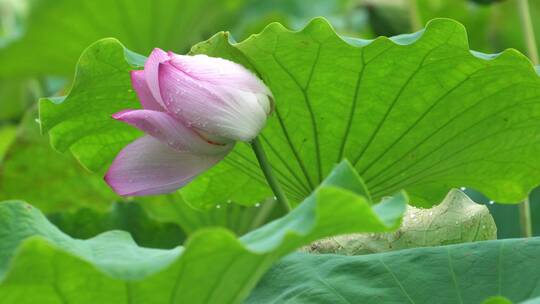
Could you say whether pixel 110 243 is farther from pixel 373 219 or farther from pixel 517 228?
pixel 517 228

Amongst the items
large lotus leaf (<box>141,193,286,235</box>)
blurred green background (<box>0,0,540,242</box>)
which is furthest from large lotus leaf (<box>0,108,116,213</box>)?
large lotus leaf (<box>141,193,286,235</box>)

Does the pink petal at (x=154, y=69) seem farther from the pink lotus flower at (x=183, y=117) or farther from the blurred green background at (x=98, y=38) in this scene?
the blurred green background at (x=98, y=38)

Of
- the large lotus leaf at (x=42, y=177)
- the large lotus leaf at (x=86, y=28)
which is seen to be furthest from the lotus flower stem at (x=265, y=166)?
the large lotus leaf at (x=86, y=28)

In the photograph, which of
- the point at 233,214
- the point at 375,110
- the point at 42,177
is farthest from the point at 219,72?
the point at 42,177

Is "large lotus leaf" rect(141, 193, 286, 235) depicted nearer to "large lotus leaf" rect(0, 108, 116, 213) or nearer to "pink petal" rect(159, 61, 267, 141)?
"large lotus leaf" rect(0, 108, 116, 213)

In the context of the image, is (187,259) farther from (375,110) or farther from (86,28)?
(86,28)

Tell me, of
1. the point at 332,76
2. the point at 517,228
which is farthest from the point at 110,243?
the point at 517,228
